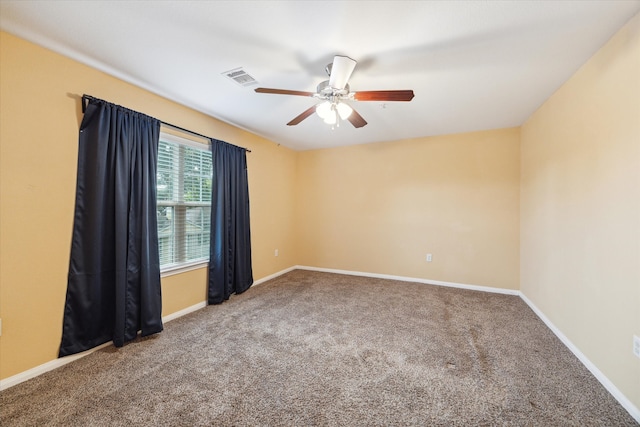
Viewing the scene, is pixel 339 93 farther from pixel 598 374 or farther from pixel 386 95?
pixel 598 374

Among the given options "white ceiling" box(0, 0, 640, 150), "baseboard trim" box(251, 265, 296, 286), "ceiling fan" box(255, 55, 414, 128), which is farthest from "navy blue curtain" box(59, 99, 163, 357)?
"baseboard trim" box(251, 265, 296, 286)

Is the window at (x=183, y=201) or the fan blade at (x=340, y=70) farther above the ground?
the fan blade at (x=340, y=70)

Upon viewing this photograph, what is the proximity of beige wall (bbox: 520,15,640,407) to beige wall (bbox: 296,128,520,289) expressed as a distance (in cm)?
82

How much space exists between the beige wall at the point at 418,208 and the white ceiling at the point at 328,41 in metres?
1.18

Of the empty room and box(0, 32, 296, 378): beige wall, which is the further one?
box(0, 32, 296, 378): beige wall

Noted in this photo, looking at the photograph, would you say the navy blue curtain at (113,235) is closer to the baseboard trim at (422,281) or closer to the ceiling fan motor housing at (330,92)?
the ceiling fan motor housing at (330,92)

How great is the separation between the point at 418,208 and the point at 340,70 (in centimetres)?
288

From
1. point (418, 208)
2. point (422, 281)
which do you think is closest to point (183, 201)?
point (418, 208)

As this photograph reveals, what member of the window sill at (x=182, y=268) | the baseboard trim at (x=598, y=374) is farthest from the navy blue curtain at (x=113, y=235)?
the baseboard trim at (x=598, y=374)

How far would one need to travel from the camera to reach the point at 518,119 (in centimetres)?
329

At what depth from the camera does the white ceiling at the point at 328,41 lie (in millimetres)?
1505

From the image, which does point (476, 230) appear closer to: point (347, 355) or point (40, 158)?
point (347, 355)

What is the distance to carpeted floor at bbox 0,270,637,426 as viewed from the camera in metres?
1.49

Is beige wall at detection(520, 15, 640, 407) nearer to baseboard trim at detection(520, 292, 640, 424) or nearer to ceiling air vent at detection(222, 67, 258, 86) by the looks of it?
baseboard trim at detection(520, 292, 640, 424)
